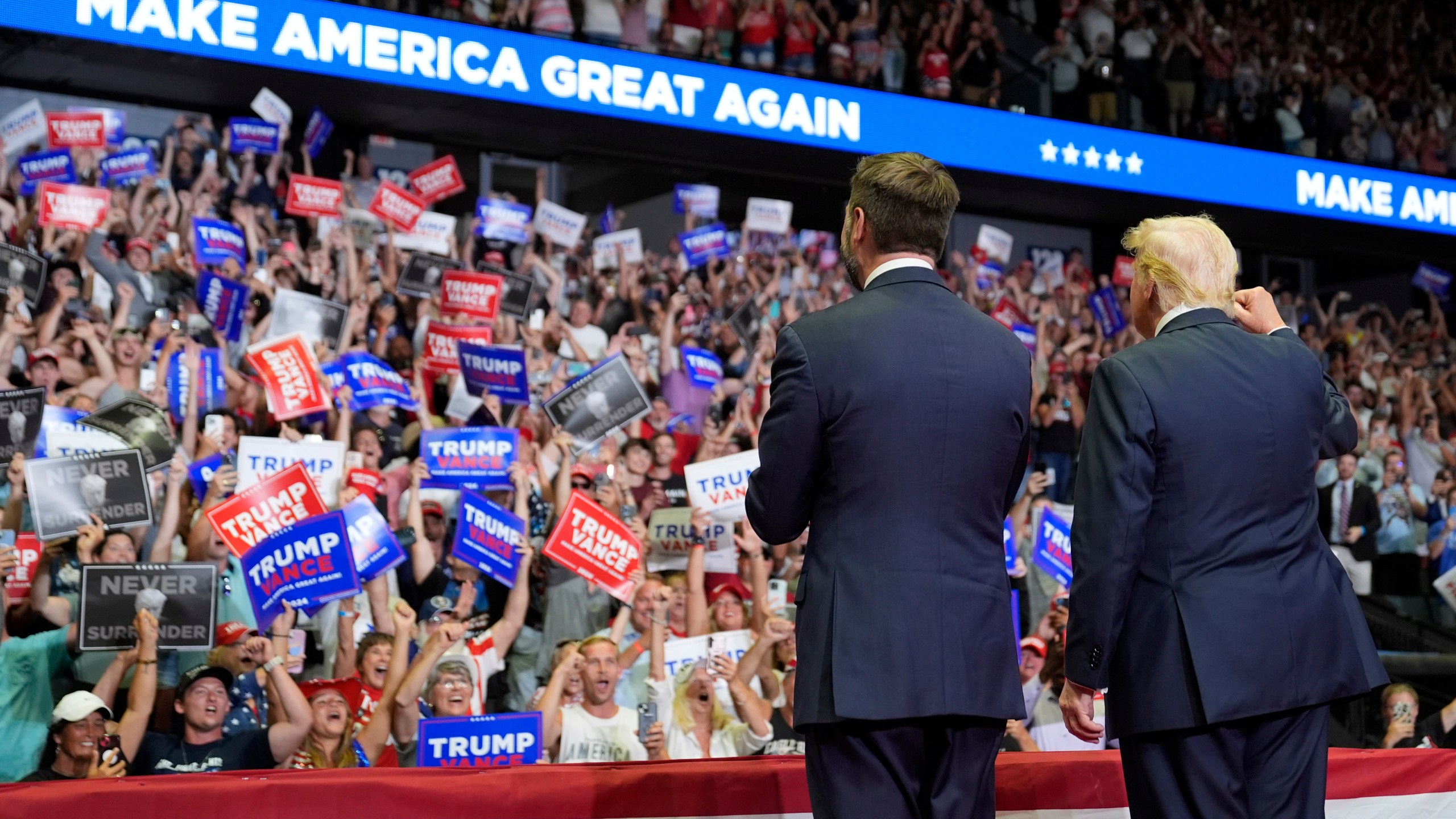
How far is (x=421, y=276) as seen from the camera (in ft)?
24.4

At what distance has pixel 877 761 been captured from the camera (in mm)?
1953

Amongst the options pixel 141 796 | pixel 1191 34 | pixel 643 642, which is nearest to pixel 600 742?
pixel 643 642

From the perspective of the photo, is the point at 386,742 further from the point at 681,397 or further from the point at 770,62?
the point at 770,62

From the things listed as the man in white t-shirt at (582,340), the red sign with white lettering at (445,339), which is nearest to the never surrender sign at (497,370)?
the red sign with white lettering at (445,339)

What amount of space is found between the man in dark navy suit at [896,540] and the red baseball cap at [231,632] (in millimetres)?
3405

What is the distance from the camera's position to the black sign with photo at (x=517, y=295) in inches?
294

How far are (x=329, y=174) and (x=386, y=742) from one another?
7021 mm

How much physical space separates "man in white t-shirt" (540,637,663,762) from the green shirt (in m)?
1.57

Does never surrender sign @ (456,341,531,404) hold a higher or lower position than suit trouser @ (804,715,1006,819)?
higher

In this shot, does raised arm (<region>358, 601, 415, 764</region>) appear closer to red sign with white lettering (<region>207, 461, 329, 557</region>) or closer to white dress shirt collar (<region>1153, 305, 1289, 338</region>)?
red sign with white lettering (<region>207, 461, 329, 557</region>)

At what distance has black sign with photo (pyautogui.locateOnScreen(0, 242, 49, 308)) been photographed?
607 cm

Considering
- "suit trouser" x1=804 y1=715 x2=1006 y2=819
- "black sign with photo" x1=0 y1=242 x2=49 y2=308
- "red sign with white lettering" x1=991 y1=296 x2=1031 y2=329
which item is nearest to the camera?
"suit trouser" x1=804 y1=715 x2=1006 y2=819

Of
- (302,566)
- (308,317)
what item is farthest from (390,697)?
(308,317)

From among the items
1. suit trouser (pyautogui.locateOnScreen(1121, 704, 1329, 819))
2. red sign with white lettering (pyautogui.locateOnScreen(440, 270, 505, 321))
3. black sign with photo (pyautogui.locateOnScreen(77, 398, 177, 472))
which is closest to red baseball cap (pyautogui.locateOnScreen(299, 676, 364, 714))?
black sign with photo (pyautogui.locateOnScreen(77, 398, 177, 472))
